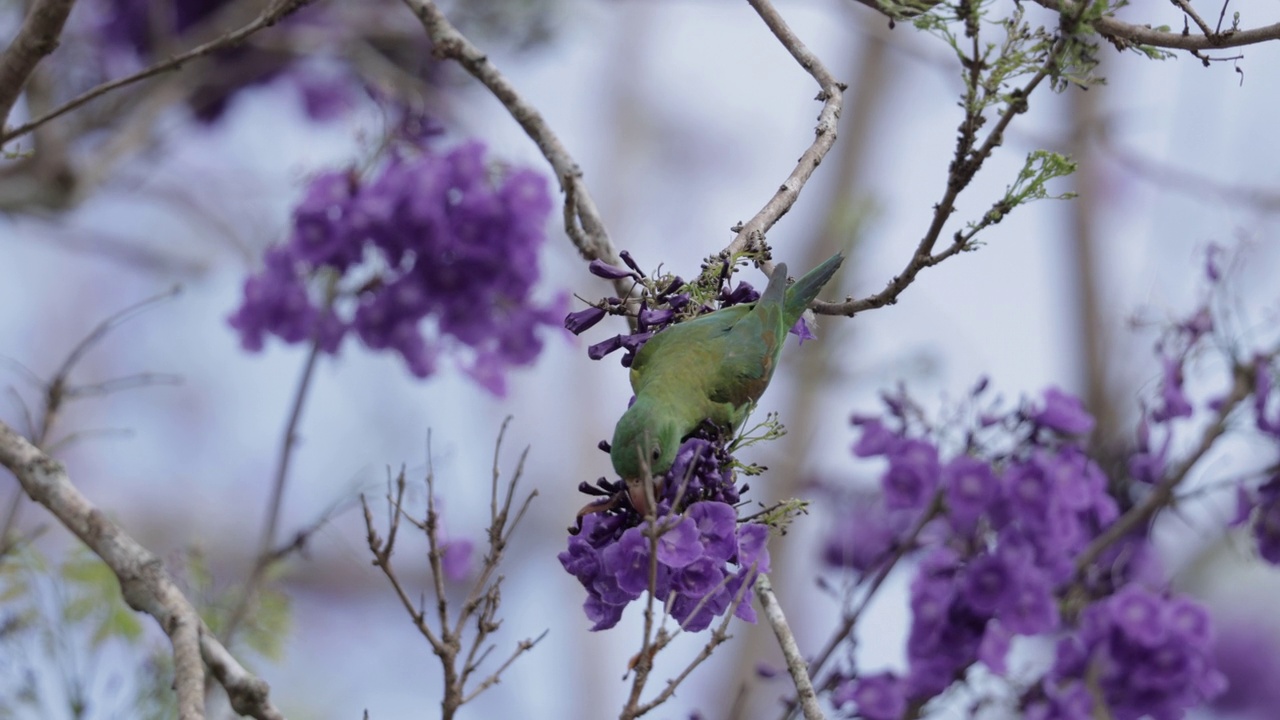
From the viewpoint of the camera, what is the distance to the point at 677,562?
1250mm

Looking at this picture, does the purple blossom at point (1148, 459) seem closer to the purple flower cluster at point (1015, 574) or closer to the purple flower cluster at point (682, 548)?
the purple flower cluster at point (1015, 574)

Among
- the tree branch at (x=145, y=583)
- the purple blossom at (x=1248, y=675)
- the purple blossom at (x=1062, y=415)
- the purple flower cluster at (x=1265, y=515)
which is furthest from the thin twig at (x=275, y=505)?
the purple blossom at (x=1248, y=675)

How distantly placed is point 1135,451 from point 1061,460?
40cm

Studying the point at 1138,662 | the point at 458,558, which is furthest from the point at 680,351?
the point at 1138,662

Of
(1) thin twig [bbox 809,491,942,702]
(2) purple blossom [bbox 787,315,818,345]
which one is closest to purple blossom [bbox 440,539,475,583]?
(1) thin twig [bbox 809,491,942,702]

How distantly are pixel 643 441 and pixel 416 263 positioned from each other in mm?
1294

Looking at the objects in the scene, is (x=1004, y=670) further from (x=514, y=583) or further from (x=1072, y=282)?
(x=514, y=583)

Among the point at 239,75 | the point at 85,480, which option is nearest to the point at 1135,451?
the point at 239,75

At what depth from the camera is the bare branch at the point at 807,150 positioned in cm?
135

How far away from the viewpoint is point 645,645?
121 centimetres

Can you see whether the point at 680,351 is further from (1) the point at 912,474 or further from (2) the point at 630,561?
(1) the point at 912,474

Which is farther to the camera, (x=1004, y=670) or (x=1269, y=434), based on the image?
(x=1269, y=434)

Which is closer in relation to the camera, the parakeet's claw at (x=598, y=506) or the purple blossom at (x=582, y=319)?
the parakeet's claw at (x=598, y=506)

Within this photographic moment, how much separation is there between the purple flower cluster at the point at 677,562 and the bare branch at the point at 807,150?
0.29 meters
